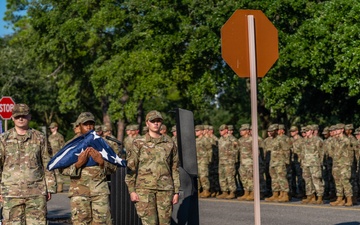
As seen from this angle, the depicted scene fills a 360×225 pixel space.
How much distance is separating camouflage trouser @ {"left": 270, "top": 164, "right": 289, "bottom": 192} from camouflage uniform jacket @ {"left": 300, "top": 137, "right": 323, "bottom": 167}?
2.25 ft

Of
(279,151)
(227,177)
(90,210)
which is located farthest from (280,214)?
(90,210)

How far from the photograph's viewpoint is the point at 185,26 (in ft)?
96.5

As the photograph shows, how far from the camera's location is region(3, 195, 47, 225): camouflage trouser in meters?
9.82

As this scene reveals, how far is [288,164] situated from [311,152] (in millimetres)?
1286

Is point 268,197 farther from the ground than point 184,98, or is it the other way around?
point 184,98

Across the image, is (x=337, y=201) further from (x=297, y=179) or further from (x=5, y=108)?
(x=5, y=108)

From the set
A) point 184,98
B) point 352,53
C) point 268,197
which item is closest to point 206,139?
point 268,197

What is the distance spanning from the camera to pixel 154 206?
10.1 meters

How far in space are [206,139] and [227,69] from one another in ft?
28.6

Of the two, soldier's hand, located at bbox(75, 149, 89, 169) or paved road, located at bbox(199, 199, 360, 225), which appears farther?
paved road, located at bbox(199, 199, 360, 225)

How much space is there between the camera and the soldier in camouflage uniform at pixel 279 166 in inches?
795

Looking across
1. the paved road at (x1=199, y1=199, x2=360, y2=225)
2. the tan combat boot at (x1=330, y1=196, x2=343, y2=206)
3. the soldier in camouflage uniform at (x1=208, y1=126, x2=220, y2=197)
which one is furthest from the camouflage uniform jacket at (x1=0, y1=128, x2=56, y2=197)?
the soldier in camouflage uniform at (x1=208, y1=126, x2=220, y2=197)

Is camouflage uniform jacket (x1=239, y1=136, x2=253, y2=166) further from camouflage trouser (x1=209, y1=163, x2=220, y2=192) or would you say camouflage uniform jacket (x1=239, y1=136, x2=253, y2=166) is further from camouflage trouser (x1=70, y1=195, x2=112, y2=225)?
camouflage trouser (x1=70, y1=195, x2=112, y2=225)

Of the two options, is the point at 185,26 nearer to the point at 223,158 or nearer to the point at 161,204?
the point at 223,158
